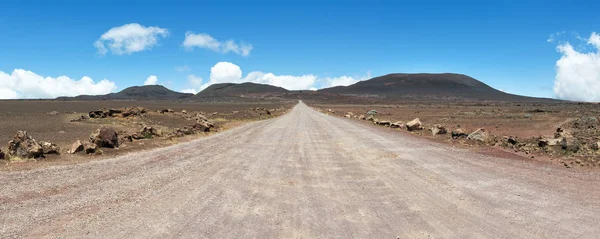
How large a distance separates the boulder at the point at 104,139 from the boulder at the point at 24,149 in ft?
6.92

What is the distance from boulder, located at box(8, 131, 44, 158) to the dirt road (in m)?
2.17

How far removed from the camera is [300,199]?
794cm

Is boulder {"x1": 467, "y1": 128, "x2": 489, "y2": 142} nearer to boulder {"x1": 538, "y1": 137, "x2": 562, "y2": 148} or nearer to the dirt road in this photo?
boulder {"x1": 538, "y1": 137, "x2": 562, "y2": 148}

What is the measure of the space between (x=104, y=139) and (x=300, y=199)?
10959 millimetres

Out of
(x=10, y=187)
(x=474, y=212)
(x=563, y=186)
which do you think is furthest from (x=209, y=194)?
(x=563, y=186)

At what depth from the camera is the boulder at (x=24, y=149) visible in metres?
12.6

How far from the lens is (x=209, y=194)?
832 cm

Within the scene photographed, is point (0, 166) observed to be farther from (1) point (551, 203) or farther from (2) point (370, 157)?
(1) point (551, 203)

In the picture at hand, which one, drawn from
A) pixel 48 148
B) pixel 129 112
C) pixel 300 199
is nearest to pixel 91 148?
pixel 48 148

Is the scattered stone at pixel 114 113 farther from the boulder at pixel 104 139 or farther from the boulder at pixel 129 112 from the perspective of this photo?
the boulder at pixel 104 139

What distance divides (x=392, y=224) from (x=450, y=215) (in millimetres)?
1302

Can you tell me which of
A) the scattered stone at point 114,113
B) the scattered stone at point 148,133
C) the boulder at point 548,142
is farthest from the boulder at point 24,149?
the scattered stone at point 114,113

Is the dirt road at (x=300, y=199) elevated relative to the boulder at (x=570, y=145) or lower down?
lower down

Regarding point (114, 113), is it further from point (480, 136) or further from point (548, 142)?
point (548, 142)
